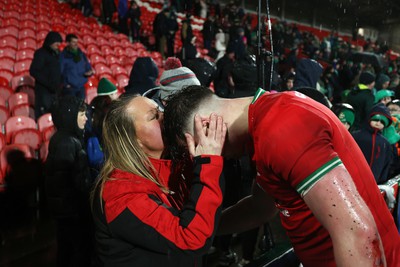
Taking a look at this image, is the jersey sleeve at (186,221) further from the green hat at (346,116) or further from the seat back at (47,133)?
the seat back at (47,133)

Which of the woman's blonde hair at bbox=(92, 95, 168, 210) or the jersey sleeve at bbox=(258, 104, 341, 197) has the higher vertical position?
the jersey sleeve at bbox=(258, 104, 341, 197)

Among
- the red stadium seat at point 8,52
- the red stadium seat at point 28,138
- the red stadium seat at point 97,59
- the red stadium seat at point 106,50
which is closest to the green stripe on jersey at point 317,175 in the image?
the red stadium seat at point 28,138

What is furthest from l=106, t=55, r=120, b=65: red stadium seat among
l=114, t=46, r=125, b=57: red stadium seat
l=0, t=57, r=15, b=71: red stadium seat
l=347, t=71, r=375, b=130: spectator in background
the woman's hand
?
the woman's hand

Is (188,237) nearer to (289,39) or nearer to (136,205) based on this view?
(136,205)

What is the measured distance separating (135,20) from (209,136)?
1145 cm

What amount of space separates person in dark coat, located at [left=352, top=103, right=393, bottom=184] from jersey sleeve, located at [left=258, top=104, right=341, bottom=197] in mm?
2519

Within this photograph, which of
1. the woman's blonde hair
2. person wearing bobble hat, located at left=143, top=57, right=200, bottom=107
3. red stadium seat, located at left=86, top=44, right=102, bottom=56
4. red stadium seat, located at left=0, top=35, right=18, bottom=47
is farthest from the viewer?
red stadium seat, located at left=86, top=44, right=102, bottom=56

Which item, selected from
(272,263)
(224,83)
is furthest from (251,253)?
(224,83)

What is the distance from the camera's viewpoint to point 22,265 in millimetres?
3402

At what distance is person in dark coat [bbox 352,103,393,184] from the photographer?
131 inches

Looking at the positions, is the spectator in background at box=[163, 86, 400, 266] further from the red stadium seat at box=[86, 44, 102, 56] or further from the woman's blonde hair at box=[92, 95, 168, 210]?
the red stadium seat at box=[86, 44, 102, 56]

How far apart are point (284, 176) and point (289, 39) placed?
1869 centimetres

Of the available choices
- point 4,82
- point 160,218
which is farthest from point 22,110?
point 160,218

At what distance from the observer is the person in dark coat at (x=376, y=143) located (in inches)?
131
